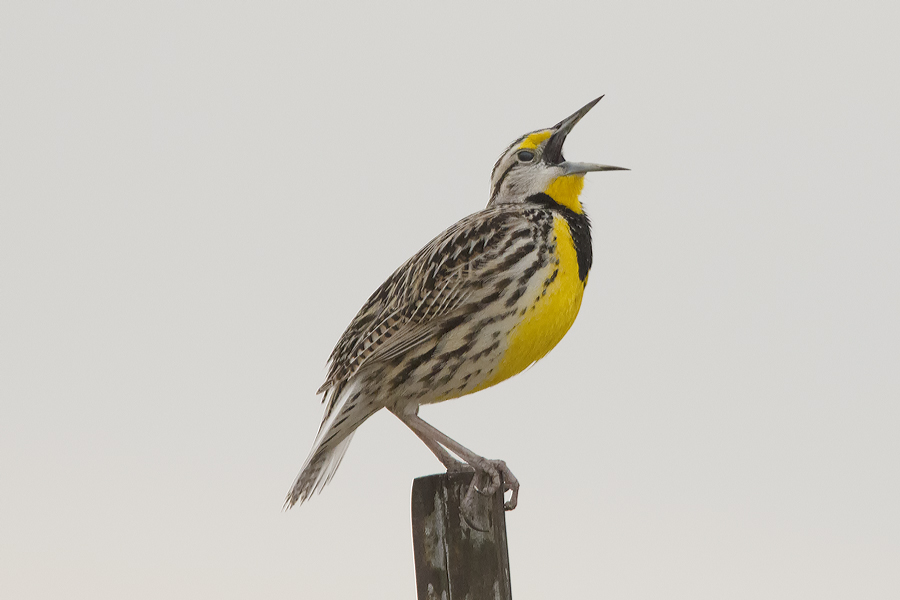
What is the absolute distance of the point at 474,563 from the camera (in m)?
3.75

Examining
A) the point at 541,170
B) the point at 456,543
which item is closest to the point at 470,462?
the point at 456,543

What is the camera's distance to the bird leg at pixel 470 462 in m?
3.91

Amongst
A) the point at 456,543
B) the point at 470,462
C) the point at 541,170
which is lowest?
the point at 456,543

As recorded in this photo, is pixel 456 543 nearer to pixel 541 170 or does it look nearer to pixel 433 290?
pixel 433 290

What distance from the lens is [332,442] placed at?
4.97 meters

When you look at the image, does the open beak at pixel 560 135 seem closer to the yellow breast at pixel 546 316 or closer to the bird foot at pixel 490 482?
the yellow breast at pixel 546 316

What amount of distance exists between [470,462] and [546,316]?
0.68 metres

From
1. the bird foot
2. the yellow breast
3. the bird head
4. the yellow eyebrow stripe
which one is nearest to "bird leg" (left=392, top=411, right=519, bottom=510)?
the bird foot

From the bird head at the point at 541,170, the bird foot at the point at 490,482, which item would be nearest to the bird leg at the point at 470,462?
the bird foot at the point at 490,482

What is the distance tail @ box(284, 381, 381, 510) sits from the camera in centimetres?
478

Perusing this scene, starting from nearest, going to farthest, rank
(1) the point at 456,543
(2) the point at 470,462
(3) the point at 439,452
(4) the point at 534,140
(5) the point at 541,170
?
(1) the point at 456,543, (2) the point at 470,462, (3) the point at 439,452, (5) the point at 541,170, (4) the point at 534,140

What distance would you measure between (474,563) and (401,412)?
123 cm

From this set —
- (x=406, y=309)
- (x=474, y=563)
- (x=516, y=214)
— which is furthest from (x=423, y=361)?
(x=474, y=563)

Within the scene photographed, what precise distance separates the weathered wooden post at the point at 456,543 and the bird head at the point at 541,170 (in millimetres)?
1715
